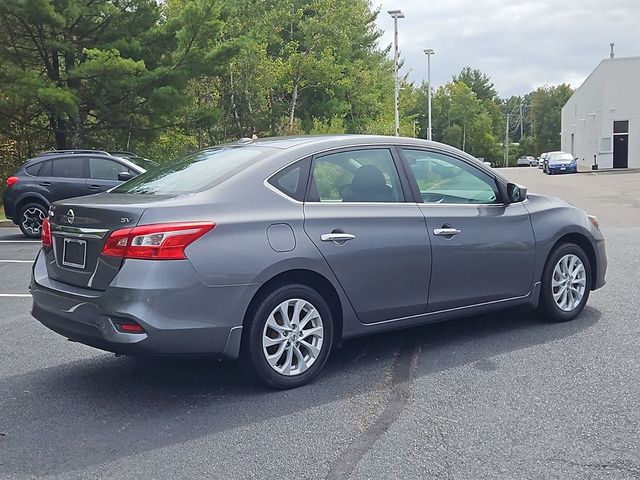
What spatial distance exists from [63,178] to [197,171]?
9.79m

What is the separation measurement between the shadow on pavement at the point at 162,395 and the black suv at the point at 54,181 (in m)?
8.93

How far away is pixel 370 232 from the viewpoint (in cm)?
520

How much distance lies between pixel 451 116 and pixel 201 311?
111628 mm

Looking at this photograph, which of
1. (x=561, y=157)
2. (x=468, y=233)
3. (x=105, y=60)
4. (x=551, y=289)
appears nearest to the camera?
(x=468, y=233)

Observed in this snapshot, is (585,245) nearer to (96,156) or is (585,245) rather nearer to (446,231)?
(446,231)

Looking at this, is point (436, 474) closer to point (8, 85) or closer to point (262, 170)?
point (262, 170)

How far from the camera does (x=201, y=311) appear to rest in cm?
447

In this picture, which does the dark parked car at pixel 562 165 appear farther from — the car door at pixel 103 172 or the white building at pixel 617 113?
the car door at pixel 103 172

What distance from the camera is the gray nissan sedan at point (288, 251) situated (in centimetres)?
442

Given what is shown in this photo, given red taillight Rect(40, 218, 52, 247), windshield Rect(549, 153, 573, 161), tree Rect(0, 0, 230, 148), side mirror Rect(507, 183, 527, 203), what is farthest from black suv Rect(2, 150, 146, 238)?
windshield Rect(549, 153, 573, 161)

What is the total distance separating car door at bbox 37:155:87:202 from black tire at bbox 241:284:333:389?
10101 mm

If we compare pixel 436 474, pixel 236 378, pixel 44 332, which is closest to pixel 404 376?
pixel 236 378

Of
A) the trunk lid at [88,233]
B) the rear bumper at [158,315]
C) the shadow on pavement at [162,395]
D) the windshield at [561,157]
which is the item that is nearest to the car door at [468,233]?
the shadow on pavement at [162,395]

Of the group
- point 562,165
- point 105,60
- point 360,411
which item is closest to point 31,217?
point 105,60
